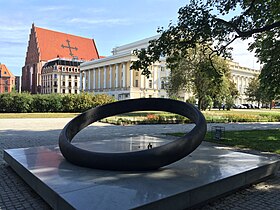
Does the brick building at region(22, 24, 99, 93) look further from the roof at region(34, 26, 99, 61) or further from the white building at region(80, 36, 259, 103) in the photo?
the white building at region(80, 36, 259, 103)

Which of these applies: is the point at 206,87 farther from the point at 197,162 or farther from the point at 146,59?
the point at 197,162

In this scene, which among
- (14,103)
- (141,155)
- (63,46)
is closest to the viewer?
(141,155)

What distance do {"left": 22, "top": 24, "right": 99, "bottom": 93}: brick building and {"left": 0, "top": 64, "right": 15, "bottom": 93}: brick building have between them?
6338 mm

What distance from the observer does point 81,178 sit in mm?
5234

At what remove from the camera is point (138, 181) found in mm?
5074

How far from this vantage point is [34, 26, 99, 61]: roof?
370 feet

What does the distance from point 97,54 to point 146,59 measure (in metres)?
119

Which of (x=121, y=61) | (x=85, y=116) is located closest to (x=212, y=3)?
(x=85, y=116)

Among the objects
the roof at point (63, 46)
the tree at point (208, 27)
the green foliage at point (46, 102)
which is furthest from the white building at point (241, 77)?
the tree at point (208, 27)

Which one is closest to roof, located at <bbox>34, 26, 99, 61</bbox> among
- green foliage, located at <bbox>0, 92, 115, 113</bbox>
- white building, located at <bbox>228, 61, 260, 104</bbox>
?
white building, located at <bbox>228, 61, 260, 104</bbox>

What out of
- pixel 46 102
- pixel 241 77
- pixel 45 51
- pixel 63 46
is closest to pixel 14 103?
pixel 46 102

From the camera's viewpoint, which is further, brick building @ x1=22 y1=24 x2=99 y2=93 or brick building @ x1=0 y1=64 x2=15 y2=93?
brick building @ x1=0 y1=64 x2=15 y2=93

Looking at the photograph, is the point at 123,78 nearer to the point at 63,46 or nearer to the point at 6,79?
the point at 63,46

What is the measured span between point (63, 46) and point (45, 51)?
909 centimetres
